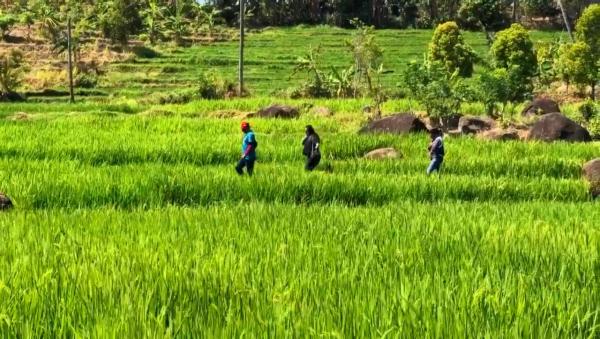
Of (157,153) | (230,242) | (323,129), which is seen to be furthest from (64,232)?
(323,129)

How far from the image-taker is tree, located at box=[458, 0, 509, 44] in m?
56.1

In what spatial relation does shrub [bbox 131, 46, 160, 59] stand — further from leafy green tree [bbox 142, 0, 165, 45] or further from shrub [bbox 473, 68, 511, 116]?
shrub [bbox 473, 68, 511, 116]

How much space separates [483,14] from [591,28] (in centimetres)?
2746

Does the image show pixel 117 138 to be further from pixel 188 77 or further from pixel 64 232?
pixel 188 77

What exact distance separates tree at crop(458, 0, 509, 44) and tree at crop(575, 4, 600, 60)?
80.7 ft

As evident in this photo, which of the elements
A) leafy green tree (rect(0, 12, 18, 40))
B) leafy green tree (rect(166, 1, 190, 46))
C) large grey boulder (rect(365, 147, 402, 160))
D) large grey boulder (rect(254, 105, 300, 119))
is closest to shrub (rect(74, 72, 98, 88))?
leafy green tree (rect(0, 12, 18, 40))

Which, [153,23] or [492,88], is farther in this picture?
[153,23]

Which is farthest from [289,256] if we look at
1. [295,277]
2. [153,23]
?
[153,23]

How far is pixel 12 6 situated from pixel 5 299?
60.9 meters

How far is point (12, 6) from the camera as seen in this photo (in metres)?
56.4

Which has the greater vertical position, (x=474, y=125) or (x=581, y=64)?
(x=581, y=64)

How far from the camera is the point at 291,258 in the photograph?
395cm

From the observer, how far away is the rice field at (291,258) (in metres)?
2.58

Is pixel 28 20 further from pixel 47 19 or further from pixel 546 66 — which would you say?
pixel 546 66
